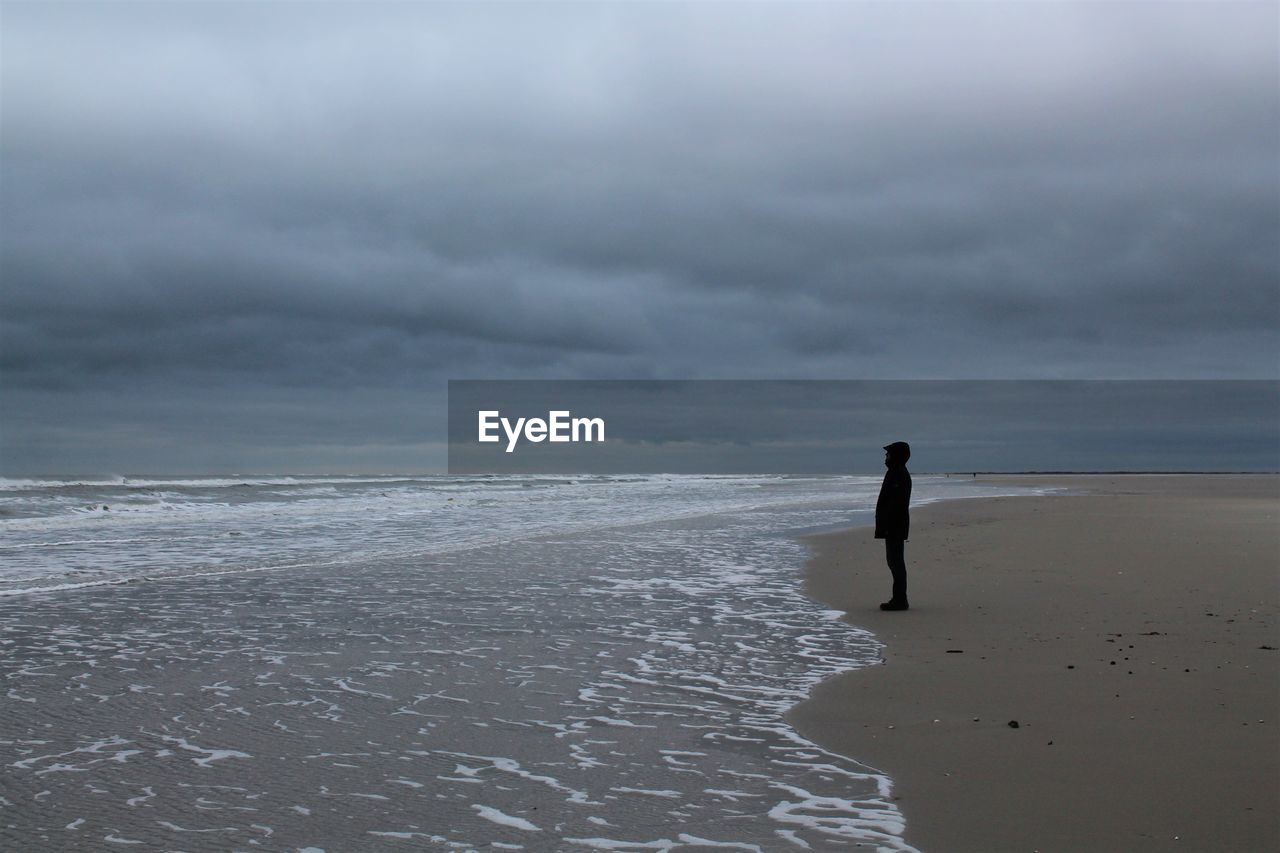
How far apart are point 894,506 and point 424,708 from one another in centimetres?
657

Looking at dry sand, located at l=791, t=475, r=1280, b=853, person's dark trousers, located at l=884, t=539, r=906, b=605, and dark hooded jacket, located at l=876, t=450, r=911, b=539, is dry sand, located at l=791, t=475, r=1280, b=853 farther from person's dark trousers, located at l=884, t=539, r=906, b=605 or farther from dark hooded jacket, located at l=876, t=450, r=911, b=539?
dark hooded jacket, located at l=876, t=450, r=911, b=539

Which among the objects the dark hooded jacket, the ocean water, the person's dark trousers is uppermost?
the dark hooded jacket

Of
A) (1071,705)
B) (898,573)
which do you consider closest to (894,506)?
(898,573)

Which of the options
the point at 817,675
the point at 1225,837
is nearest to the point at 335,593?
the point at 817,675

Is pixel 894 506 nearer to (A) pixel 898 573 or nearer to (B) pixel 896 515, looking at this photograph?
(B) pixel 896 515

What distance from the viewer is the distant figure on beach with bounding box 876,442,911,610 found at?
37.3 feet

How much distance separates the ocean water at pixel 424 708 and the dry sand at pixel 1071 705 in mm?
387

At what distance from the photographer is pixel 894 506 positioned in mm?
11797

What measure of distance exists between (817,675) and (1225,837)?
3.70m

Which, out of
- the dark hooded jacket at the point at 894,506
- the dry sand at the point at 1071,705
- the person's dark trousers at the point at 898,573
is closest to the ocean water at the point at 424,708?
the dry sand at the point at 1071,705

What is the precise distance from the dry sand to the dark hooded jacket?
0.86 meters

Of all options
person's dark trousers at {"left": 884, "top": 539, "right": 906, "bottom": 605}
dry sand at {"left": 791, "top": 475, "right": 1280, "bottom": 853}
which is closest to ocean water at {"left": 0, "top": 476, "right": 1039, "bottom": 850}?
dry sand at {"left": 791, "top": 475, "right": 1280, "bottom": 853}

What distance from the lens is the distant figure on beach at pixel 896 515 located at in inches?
448

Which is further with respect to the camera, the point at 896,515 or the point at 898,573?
the point at 896,515
